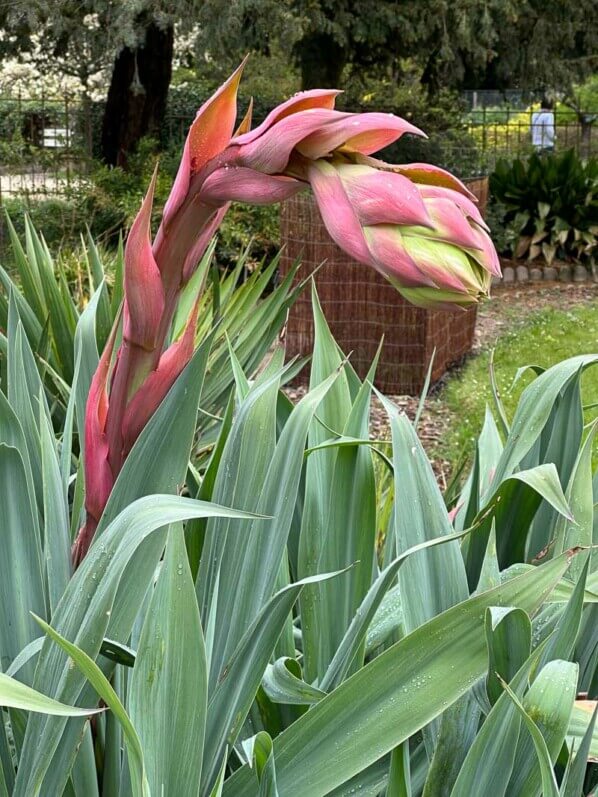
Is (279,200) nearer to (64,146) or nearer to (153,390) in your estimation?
(153,390)

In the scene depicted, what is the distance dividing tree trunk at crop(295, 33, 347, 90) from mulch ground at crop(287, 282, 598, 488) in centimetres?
369

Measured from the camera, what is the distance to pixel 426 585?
45.6 inches

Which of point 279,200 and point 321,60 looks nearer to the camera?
point 279,200

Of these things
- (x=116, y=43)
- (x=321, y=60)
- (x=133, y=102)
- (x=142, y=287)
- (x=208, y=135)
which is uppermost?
(x=321, y=60)

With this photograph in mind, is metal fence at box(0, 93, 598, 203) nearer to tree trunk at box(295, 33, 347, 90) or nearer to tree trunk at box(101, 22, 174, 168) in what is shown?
tree trunk at box(101, 22, 174, 168)

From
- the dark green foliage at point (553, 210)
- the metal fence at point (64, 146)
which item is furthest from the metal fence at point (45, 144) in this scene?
the dark green foliage at point (553, 210)

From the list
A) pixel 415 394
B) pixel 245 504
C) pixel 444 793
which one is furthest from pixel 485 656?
pixel 415 394

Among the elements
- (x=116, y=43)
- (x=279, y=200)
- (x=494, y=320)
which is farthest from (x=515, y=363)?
(x=279, y=200)

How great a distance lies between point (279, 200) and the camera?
0.83 metres

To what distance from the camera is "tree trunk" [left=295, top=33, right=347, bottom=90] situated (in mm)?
12438

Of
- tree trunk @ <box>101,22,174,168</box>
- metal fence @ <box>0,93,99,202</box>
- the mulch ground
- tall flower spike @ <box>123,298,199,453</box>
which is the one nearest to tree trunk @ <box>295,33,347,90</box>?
tree trunk @ <box>101,22,174,168</box>

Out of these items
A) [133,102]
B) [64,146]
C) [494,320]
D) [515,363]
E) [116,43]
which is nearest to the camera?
[515,363]

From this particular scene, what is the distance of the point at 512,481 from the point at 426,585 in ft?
0.71

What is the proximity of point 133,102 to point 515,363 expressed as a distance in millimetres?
6913
